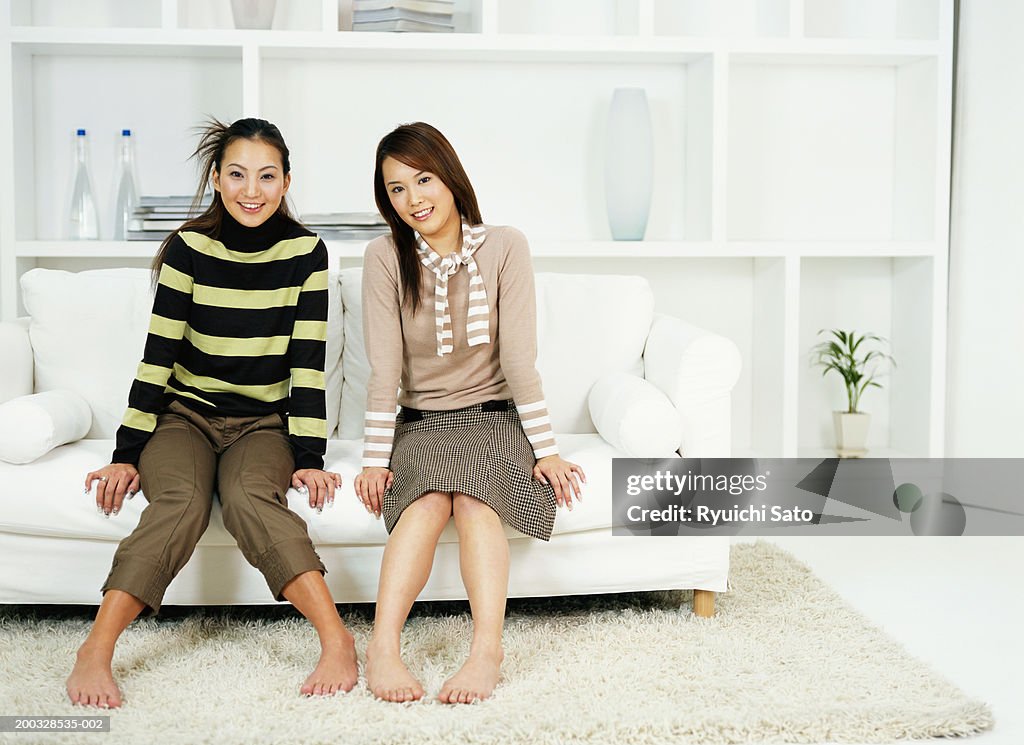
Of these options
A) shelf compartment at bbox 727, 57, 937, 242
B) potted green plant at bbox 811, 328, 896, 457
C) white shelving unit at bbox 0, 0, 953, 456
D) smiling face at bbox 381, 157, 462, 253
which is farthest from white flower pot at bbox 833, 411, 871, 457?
smiling face at bbox 381, 157, 462, 253

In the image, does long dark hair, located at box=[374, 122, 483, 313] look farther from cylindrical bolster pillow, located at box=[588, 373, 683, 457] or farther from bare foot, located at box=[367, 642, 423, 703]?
bare foot, located at box=[367, 642, 423, 703]

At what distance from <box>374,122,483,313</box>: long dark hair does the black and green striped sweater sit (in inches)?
6.8

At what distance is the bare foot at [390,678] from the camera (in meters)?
1.73

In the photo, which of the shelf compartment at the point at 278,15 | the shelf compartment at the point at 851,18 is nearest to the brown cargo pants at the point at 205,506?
the shelf compartment at the point at 278,15

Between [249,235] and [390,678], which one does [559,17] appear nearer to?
[249,235]

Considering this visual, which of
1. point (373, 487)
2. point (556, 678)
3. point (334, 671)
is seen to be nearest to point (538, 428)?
point (373, 487)

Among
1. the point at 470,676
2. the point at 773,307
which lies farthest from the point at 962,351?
the point at 470,676

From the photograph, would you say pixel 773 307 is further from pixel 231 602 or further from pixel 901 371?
pixel 231 602

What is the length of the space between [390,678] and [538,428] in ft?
1.90

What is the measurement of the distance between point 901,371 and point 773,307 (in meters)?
0.53

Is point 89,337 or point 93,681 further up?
point 89,337

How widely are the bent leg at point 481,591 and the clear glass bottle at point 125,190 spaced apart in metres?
1.67

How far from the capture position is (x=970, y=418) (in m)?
3.29

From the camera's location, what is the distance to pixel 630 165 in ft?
10.5
